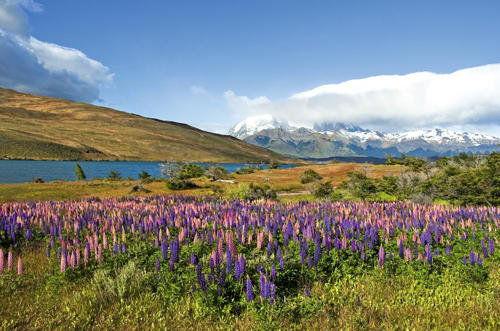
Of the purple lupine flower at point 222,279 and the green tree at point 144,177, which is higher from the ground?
the purple lupine flower at point 222,279

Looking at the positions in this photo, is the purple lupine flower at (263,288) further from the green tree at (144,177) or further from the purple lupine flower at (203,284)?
the green tree at (144,177)

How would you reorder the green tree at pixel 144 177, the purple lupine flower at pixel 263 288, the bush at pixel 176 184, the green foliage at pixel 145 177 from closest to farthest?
the purple lupine flower at pixel 263 288, the bush at pixel 176 184, the green foliage at pixel 145 177, the green tree at pixel 144 177

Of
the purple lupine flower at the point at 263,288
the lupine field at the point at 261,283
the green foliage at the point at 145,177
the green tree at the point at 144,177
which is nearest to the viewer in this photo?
the lupine field at the point at 261,283

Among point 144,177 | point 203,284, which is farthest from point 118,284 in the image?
point 144,177

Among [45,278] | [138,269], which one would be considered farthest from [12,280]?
[138,269]

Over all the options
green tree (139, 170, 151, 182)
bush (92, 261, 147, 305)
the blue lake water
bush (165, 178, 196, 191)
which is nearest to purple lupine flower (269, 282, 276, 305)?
bush (92, 261, 147, 305)

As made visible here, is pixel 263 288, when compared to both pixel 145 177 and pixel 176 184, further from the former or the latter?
pixel 145 177

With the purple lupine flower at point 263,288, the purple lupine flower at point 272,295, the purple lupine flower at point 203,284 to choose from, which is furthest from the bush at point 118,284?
the purple lupine flower at point 272,295

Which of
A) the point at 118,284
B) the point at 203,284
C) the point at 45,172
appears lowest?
the point at 45,172

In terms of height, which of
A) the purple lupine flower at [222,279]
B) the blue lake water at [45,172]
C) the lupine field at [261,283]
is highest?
the purple lupine flower at [222,279]

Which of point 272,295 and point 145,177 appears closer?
point 272,295

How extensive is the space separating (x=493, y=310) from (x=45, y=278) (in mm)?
7800

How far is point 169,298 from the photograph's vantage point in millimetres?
4637

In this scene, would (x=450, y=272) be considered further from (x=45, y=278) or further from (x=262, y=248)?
(x=45, y=278)
